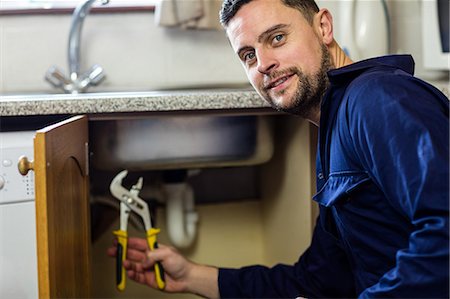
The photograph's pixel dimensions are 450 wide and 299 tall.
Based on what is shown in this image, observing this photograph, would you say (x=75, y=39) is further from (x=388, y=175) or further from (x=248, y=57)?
(x=388, y=175)

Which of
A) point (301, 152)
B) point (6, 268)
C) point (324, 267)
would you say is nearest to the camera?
point (6, 268)

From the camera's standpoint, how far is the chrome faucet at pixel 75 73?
67.8 inches

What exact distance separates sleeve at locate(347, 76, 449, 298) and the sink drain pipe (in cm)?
95

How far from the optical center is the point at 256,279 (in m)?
1.30

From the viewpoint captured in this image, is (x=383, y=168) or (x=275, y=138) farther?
(x=275, y=138)

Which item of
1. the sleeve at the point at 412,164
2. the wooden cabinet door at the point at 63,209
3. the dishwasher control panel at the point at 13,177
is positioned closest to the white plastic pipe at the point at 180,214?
the wooden cabinet door at the point at 63,209

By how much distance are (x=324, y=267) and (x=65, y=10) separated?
3.66 ft

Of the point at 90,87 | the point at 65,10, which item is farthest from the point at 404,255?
the point at 65,10

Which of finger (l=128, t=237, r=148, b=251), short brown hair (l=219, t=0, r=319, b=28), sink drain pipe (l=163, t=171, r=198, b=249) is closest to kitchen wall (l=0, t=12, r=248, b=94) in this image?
sink drain pipe (l=163, t=171, r=198, b=249)

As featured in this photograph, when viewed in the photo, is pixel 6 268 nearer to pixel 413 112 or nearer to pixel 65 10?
pixel 413 112

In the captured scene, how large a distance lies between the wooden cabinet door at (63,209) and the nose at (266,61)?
0.34 m

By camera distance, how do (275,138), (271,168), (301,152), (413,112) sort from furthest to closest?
(271,168) → (275,138) → (301,152) → (413,112)

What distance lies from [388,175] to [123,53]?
126 cm

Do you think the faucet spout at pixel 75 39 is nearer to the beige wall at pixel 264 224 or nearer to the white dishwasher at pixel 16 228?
the beige wall at pixel 264 224
